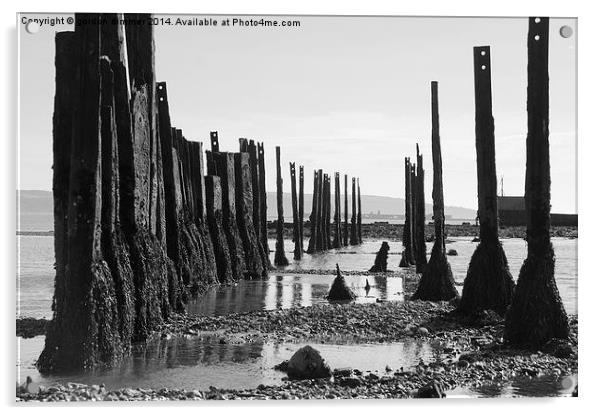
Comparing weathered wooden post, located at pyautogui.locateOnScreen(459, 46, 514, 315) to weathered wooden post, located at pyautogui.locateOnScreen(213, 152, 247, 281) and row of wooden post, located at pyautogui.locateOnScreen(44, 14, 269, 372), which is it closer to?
row of wooden post, located at pyautogui.locateOnScreen(44, 14, 269, 372)

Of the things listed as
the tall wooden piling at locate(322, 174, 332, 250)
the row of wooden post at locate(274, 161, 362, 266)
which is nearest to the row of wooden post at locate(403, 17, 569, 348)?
the row of wooden post at locate(274, 161, 362, 266)

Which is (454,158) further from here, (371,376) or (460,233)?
(460,233)

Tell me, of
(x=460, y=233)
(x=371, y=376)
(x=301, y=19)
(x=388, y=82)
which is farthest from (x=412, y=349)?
(x=460, y=233)

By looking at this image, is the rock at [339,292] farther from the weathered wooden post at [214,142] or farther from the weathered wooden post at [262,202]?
the weathered wooden post at [262,202]

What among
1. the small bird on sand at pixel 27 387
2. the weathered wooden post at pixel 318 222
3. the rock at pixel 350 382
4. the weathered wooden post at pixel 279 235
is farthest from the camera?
the weathered wooden post at pixel 318 222

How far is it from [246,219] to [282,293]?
5.38 metres

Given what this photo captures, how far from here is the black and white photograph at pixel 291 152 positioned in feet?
31.6

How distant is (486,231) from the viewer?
45.2 feet

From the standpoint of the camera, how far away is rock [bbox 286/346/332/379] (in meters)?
9.86

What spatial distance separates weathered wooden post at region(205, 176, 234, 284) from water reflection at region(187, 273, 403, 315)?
46cm

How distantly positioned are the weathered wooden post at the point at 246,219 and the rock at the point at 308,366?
43.3ft

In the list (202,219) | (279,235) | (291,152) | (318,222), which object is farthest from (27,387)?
(318,222)

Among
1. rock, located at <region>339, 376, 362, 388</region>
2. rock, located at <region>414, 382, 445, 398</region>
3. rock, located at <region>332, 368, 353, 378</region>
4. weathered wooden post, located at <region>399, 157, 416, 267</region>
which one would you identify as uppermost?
weathered wooden post, located at <region>399, 157, 416, 267</region>

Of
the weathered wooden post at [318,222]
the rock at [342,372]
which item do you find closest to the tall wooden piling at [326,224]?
the weathered wooden post at [318,222]
